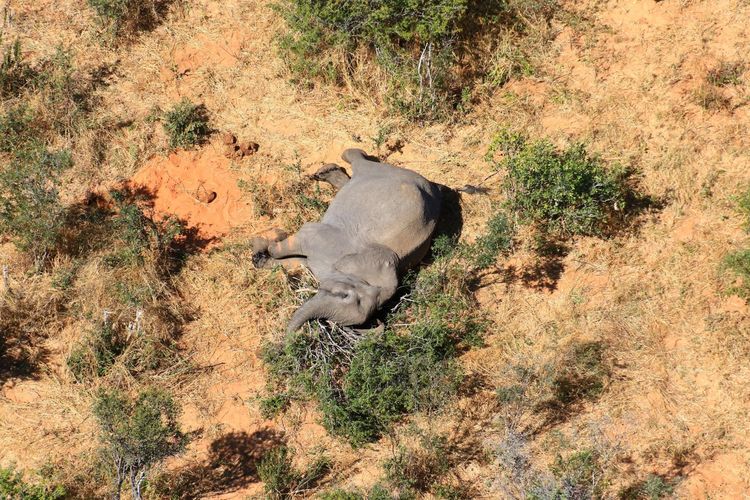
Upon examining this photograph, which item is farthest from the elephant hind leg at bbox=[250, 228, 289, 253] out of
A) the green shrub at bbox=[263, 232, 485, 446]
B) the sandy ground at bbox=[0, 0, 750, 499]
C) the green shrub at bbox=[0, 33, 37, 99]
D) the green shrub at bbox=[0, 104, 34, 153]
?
the green shrub at bbox=[0, 33, 37, 99]

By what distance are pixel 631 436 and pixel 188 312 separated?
5.31 metres

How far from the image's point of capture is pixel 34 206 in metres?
10.0

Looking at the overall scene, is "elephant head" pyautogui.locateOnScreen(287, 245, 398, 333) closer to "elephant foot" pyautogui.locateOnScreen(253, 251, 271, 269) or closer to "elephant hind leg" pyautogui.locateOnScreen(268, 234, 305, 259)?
"elephant hind leg" pyautogui.locateOnScreen(268, 234, 305, 259)

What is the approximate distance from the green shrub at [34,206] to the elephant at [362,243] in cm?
252

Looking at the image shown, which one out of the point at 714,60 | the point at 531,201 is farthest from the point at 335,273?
the point at 714,60

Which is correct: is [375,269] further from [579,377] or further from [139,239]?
[139,239]

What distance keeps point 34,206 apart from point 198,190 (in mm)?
2070

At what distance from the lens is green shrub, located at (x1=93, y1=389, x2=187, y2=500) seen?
26.5ft

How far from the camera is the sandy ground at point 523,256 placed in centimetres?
867

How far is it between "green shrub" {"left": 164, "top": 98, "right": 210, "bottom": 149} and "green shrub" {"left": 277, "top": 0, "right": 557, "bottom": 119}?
161 centimetres

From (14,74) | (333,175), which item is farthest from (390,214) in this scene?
(14,74)

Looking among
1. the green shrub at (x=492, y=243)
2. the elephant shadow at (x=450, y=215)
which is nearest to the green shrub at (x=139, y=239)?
the elephant shadow at (x=450, y=215)

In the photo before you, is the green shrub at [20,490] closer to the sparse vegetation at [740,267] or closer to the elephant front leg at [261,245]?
the elephant front leg at [261,245]

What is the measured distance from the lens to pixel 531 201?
395 inches
